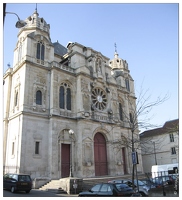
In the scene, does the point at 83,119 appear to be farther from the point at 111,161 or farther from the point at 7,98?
the point at 7,98

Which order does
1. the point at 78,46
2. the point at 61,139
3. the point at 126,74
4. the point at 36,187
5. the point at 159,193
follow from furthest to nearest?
the point at 126,74 → the point at 78,46 → the point at 61,139 → the point at 36,187 → the point at 159,193

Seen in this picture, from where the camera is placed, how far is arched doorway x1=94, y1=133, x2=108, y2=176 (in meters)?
24.8

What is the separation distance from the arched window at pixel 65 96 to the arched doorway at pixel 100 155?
536cm

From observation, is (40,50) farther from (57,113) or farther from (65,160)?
(65,160)

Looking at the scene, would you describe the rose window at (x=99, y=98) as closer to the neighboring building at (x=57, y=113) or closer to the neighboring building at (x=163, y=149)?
the neighboring building at (x=57, y=113)

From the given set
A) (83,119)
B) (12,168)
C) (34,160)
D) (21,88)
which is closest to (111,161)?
(83,119)

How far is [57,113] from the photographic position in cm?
2289

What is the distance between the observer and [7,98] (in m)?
25.0

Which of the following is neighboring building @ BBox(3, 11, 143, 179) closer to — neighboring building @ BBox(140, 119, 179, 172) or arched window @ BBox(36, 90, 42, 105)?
arched window @ BBox(36, 90, 42, 105)

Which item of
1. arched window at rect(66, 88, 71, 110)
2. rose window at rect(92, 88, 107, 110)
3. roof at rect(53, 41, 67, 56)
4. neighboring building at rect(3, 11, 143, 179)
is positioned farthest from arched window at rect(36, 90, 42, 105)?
roof at rect(53, 41, 67, 56)

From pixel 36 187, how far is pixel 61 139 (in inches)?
218

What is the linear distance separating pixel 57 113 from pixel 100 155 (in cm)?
771

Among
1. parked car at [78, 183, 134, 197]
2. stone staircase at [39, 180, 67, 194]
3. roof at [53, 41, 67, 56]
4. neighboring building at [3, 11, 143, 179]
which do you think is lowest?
stone staircase at [39, 180, 67, 194]

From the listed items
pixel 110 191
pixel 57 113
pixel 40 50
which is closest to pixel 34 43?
pixel 40 50
